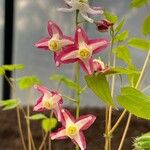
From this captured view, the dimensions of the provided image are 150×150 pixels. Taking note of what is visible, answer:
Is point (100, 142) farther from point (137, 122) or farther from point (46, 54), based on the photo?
point (46, 54)

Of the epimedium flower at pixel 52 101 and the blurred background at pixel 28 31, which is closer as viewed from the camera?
the epimedium flower at pixel 52 101

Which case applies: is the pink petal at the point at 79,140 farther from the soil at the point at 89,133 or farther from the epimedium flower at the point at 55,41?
the soil at the point at 89,133

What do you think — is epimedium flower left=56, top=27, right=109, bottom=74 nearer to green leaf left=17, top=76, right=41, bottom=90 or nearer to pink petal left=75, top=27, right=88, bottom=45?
pink petal left=75, top=27, right=88, bottom=45

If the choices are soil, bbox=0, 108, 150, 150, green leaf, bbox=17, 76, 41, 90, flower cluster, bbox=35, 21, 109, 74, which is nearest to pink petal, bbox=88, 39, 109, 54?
flower cluster, bbox=35, 21, 109, 74

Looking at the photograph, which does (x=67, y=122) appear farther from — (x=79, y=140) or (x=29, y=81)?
(x=29, y=81)

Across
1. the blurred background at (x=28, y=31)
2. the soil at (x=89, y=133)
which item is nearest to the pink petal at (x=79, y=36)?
the soil at (x=89, y=133)

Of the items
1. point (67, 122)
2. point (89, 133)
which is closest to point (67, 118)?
point (67, 122)

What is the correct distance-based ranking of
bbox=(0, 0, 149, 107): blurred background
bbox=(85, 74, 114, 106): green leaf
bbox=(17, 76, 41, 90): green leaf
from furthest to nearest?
bbox=(0, 0, 149, 107): blurred background
bbox=(17, 76, 41, 90): green leaf
bbox=(85, 74, 114, 106): green leaf
